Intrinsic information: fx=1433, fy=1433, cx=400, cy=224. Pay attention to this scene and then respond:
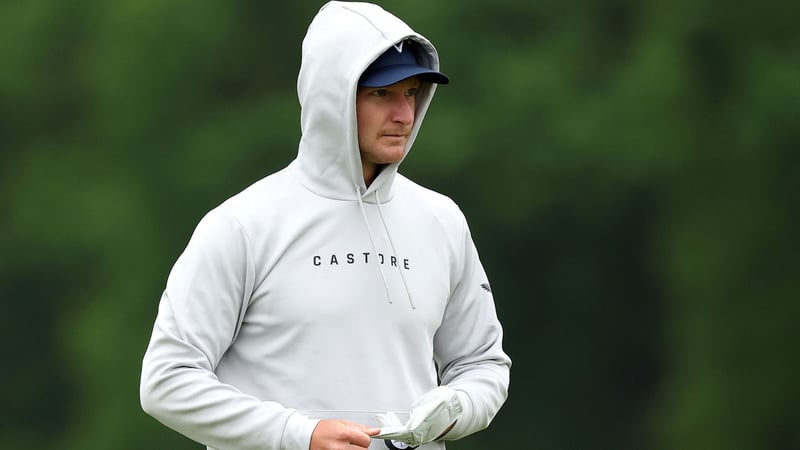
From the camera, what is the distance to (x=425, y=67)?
2293 mm

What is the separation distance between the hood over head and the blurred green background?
9.53 ft

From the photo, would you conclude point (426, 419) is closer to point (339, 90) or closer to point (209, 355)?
point (209, 355)

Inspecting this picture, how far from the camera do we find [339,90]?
7.18 ft

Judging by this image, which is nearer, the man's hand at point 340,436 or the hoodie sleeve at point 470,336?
the man's hand at point 340,436

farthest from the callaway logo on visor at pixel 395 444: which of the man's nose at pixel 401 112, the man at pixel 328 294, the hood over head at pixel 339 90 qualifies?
the man's nose at pixel 401 112

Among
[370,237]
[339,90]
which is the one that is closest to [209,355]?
[370,237]

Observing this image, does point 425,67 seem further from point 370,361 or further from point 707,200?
point 707,200

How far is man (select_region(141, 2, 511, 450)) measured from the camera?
6.84ft

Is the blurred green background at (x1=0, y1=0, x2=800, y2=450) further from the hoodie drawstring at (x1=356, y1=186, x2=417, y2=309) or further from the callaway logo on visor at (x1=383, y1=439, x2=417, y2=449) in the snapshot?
the callaway logo on visor at (x1=383, y1=439, x2=417, y2=449)

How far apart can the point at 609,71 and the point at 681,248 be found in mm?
714

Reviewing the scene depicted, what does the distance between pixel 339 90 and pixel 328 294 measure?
313mm

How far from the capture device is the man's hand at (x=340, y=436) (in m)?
2.02

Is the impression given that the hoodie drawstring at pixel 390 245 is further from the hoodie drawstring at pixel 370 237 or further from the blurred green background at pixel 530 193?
the blurred green background at pixel 530 193

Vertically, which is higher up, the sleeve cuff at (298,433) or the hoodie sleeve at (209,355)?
the hoodie sleeve at (209,355)
